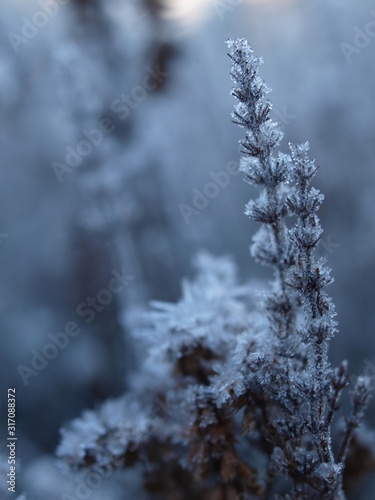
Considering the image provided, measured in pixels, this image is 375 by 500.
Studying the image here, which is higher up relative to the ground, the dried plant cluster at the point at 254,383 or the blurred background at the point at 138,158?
the blurred background at the point at 138,158

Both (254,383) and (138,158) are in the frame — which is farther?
(138,158)

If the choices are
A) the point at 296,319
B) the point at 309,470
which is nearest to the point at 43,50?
the point at 296,319

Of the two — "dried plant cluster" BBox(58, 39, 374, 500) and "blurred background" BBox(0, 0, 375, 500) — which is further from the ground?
"blurred background" BBox(0, 0, 375, 500)

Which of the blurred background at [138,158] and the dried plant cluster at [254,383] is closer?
the dried plant cluster at [254,383]

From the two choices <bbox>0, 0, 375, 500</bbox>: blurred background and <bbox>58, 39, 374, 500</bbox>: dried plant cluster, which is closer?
<bbox>58, 39, 374, 500</bbox>: dried plant cluster

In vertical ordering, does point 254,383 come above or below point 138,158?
below
